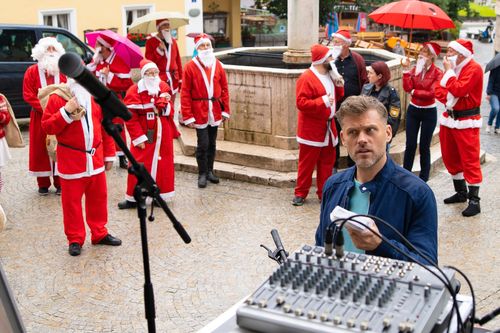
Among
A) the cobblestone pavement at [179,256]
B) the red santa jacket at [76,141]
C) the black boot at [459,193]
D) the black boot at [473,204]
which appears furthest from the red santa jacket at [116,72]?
the black boot at [473,204]

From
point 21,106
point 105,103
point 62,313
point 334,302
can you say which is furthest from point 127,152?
point 21,106

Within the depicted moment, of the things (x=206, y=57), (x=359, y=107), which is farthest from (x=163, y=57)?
(x=359, y=107)

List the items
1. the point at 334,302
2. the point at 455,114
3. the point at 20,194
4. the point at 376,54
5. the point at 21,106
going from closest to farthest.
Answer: the point at 334,302, the point at 455,114, the point at 20,194, the point at 376,54, the point at 21,106

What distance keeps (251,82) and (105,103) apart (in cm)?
732

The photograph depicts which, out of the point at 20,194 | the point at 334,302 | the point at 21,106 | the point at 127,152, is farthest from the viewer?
the point at 21,106

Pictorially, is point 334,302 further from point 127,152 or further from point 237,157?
point 237,157

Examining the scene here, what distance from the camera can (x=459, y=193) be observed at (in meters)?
8.58

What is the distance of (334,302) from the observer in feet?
7.65

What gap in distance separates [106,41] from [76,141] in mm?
3671

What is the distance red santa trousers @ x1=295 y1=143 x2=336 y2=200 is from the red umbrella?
245 cm

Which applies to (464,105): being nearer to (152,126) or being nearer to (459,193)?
(459,193)

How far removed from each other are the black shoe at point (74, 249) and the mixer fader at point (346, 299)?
493cm

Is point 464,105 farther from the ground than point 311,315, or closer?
closer

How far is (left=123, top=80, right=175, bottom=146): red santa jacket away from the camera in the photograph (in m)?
8.31
